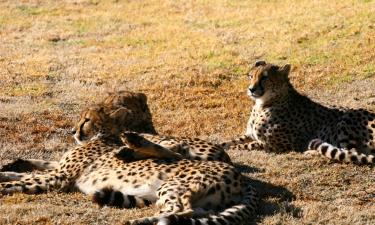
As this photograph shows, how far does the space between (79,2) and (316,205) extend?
868 inches

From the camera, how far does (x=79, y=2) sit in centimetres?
2888

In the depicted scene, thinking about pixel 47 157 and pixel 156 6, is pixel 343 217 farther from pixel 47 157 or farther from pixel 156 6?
pixel 156 6

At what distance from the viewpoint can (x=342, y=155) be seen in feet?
32.0

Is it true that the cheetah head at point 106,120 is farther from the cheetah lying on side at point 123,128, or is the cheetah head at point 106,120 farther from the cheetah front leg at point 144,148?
the cheetah front leg at point 144,148

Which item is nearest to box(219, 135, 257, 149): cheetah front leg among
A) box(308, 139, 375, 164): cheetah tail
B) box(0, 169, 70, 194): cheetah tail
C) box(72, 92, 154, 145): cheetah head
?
box(308, 139, 375, 164): cheetah tail

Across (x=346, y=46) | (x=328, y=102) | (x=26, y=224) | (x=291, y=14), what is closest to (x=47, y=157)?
(x=26, y=224)

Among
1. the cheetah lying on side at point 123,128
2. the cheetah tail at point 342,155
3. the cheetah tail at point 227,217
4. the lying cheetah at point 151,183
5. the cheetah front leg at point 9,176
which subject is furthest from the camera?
the cheetah tail at point 342,155

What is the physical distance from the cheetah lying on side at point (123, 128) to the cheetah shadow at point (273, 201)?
1.82ft

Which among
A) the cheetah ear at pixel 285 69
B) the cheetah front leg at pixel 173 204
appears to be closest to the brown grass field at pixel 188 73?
the cheetah front leg at pixel 173 204

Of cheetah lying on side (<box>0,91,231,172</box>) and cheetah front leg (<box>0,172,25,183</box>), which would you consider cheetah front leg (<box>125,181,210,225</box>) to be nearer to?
cheetah lying on side (<box>0,91,231,172</box>)

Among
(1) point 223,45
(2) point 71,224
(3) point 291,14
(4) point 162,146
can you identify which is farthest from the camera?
(3) point 291,14

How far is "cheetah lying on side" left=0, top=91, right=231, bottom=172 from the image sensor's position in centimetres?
912

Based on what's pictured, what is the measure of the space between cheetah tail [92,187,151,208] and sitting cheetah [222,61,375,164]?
3.16 metres

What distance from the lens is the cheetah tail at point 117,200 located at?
310 inches
